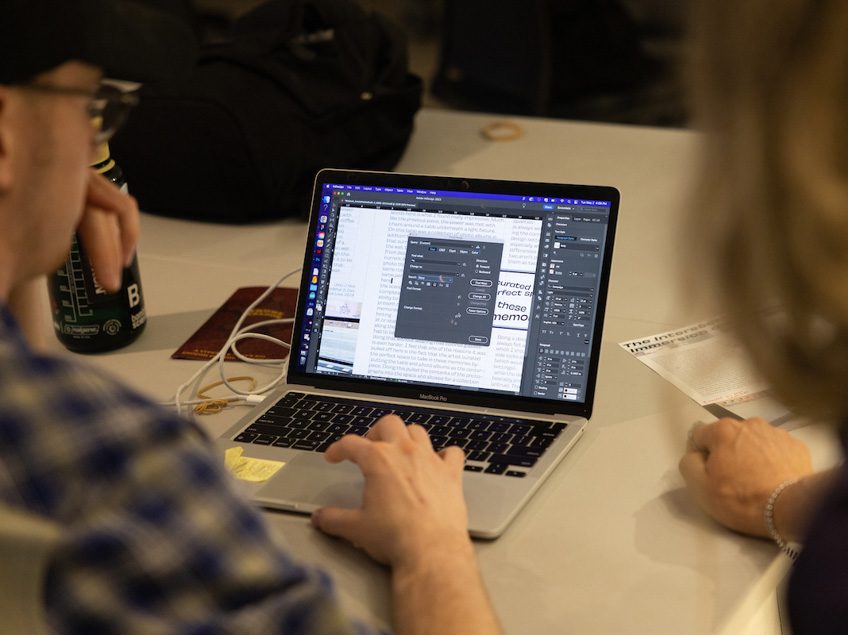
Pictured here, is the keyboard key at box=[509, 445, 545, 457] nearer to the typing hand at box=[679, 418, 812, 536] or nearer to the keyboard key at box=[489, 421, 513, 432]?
the keyboard key at box=[489, 421, 513, 432]

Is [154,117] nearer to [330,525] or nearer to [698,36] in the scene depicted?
[330,525]

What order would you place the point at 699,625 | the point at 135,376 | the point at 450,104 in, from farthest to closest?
the point at 450,104, the point at 135,376, the point at 699,625

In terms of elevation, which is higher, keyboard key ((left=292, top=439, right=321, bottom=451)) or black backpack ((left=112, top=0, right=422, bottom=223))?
black backpack ((left=112, top=0, right=422, bottom=223))

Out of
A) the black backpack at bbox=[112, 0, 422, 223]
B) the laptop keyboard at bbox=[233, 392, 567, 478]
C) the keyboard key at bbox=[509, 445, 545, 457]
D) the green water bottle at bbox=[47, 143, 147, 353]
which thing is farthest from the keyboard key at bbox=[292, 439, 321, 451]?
the black backpack at bbox=[112, 0, 422, 223]

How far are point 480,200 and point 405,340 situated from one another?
0.62 ft

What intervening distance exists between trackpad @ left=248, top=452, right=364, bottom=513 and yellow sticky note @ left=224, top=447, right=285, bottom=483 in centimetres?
1

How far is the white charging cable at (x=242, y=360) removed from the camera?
4.24 ft

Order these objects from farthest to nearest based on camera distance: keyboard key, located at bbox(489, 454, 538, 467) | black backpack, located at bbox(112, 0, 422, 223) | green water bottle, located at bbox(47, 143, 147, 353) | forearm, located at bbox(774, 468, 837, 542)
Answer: black backpack, located at bbox(112, 0, 422, 223) < green water bottle, located at bbox(47, 143, 147, 353) < keyboard key, located at bbox(489, 454, 538, 467) < forearm, located at bbox(774, 468, 837, 542)

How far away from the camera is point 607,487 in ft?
3.61

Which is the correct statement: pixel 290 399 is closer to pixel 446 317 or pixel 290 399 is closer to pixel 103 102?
pixel 446 317

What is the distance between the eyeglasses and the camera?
70 centimetres

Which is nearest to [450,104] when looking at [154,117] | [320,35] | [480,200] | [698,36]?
[320,35]

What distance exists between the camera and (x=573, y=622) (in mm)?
913

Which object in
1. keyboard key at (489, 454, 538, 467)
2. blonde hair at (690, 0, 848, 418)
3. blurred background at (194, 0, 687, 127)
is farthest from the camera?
blurred background at (194, 0, 687, 127)
